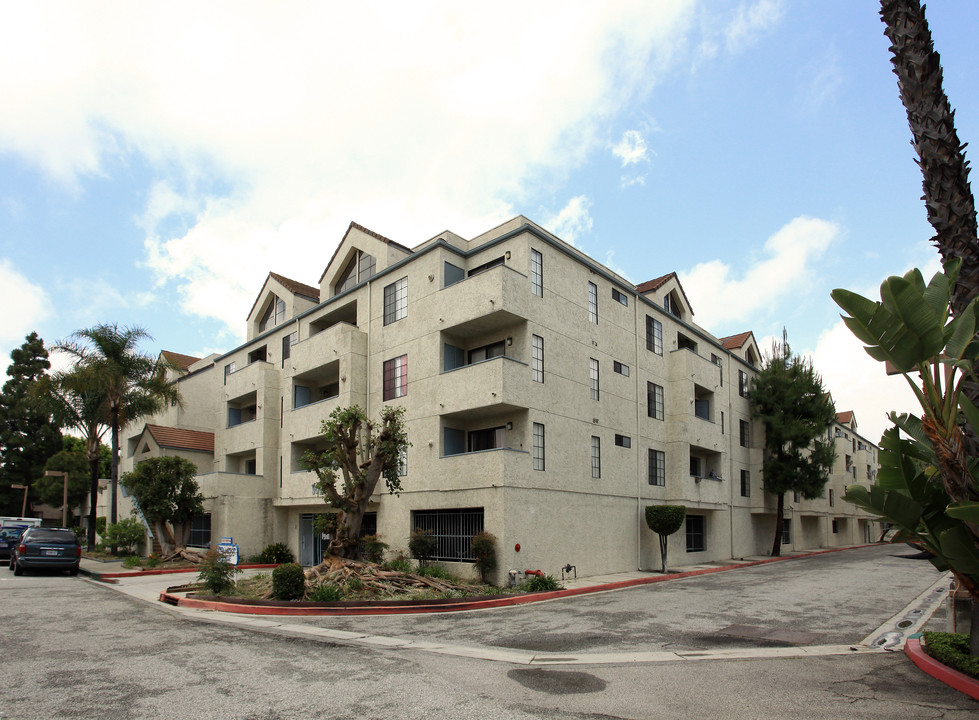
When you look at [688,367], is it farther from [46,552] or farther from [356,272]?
[46,552]

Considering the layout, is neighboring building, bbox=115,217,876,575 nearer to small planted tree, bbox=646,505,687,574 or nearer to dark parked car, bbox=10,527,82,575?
small planted tree, bbox=646,505,687,574

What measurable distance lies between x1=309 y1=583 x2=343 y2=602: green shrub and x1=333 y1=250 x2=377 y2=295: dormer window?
15193 mm

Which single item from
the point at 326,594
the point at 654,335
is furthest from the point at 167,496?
the point at 654,335

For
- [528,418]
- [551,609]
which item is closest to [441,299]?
[528,418]

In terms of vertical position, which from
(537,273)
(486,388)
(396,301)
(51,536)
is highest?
(537,273)

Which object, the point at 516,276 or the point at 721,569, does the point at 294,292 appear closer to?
the point at 516,276

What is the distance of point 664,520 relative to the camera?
86.9 ft

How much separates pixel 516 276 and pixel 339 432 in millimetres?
7784

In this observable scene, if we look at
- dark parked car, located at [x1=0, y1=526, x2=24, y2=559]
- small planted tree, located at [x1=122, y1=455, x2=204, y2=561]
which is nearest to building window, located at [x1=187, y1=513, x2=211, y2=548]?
small planted tree, located at [x1=122, y1=455, x2=204, y2=561]

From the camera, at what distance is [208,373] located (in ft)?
135

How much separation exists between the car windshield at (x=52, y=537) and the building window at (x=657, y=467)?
76.0ft

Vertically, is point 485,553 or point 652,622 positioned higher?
point 485,553

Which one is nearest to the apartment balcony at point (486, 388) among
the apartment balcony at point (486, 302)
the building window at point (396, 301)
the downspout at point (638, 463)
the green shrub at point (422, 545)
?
the apartment balcony at point (486, 302)

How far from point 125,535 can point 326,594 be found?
2170 centimetres
